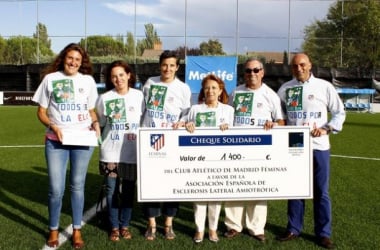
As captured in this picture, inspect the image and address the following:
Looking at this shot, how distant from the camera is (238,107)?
14.1ft

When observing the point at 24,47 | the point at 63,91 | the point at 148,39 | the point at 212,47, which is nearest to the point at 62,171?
the point at 63,91

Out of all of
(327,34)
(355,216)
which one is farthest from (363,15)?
(355,216)

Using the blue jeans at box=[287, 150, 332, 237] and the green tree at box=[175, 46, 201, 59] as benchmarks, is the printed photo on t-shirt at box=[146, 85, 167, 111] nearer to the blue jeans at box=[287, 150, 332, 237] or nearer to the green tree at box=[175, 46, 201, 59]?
the blue jeans at box=[287, 150, 332, 237]

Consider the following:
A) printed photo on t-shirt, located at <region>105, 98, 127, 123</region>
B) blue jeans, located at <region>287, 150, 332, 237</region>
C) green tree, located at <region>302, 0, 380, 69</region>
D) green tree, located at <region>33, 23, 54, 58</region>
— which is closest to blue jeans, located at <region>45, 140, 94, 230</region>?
printed photo on t-shirt, located at <region>105, 98, 127, 123</region>

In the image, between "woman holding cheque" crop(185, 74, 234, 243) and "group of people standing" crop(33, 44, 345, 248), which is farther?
"woman holding cheque" crop(185, 74, 234, 243)

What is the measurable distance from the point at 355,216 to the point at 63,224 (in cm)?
342

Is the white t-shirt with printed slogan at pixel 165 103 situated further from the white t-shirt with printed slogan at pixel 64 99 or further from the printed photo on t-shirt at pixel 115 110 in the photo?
the white t-shirt with printed slogan at pixel 64 99

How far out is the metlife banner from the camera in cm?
1597

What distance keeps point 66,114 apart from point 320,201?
255cm

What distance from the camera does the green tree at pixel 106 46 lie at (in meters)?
35.6

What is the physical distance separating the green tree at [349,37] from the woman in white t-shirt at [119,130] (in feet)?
96.5

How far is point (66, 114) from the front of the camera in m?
3.93

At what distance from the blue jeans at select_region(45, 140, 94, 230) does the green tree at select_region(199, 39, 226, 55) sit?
2884 centimetres

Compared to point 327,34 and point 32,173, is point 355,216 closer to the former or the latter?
point 32,173
